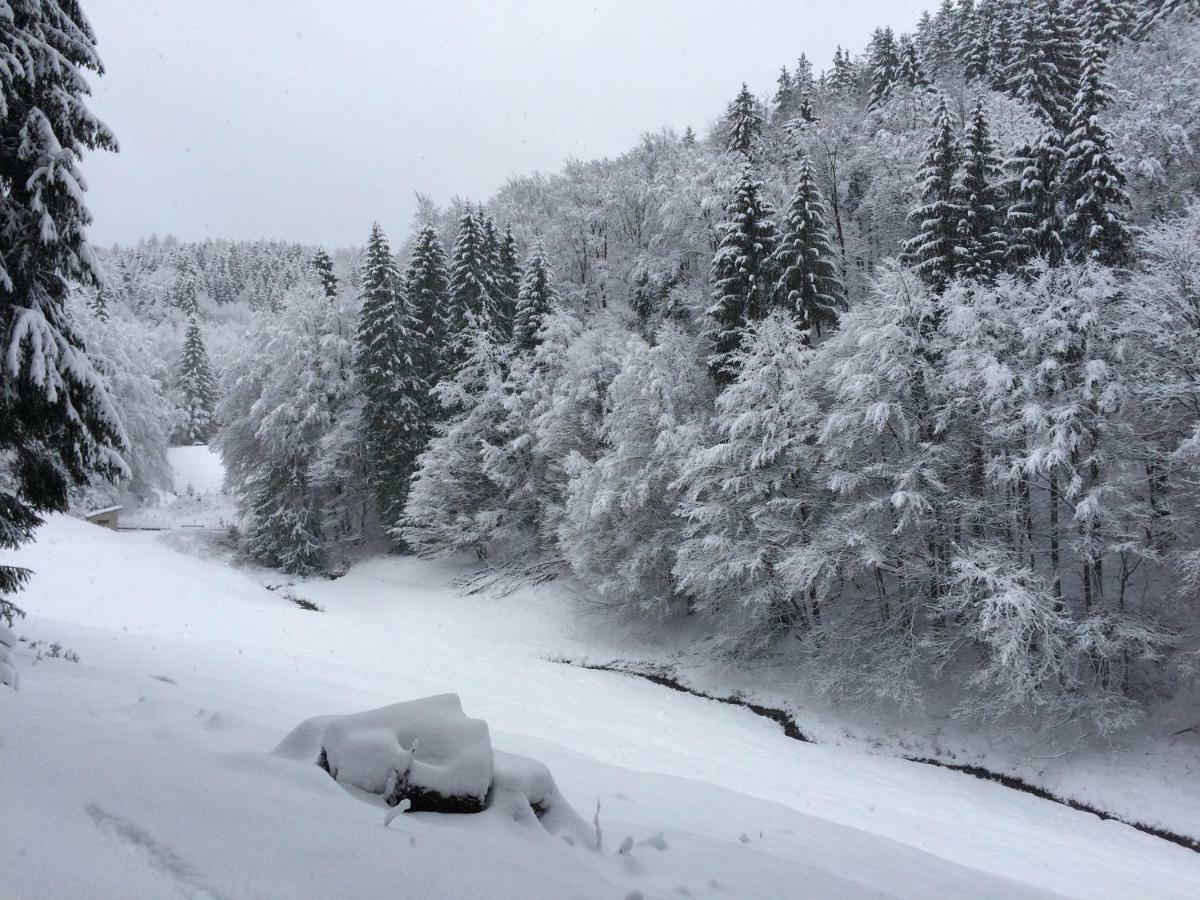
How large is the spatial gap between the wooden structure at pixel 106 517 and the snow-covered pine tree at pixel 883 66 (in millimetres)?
51352

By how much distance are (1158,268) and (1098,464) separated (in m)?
5.08

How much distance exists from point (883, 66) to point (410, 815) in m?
53.2

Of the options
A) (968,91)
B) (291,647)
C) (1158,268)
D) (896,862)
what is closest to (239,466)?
(291,647)

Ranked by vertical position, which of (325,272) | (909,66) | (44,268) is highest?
(909,66)

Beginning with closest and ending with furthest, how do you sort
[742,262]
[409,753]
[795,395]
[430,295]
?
1. [409,753]
2. [795,395]
3. [742,262]
4. [430,295]

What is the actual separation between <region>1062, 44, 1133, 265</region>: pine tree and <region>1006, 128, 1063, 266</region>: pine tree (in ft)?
1.42

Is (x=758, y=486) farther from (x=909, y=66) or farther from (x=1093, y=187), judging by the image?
(x=909, y=66)

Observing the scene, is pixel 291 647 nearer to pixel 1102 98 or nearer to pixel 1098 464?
pixel 1098 464

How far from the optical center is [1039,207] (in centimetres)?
2209

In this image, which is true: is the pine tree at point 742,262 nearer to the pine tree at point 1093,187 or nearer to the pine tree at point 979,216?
the pine tree at point 979,216

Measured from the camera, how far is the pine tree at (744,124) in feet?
118

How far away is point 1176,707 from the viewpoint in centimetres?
1591

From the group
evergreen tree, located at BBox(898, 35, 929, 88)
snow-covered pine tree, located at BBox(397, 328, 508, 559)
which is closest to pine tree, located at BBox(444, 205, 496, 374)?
snow-covered pine tree, located at BBox(397, 328, 508, 559)

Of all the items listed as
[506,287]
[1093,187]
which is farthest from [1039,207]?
[506,287]
